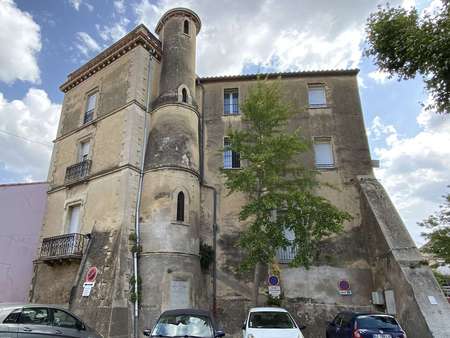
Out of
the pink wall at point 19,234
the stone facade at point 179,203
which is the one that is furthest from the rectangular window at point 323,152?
the pink wall at point 19,234

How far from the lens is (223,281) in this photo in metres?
14.6

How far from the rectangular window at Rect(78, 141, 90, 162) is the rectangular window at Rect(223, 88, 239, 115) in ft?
24.5

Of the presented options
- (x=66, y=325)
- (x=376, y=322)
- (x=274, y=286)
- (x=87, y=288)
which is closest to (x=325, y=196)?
(x=274, y=286)

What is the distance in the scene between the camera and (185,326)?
7695 mm

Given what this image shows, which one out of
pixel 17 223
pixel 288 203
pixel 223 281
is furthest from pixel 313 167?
pixel 17 223

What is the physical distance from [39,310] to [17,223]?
1019 cm

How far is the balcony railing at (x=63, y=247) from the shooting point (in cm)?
1345

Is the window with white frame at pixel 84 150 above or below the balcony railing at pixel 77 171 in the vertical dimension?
above

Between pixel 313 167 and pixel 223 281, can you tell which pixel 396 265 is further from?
pixel 223 281

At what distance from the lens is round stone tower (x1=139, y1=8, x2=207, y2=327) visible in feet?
40.5

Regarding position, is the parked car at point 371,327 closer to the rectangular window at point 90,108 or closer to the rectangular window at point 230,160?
the rectangular window at point 230,160

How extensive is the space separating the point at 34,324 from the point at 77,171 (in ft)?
31.6

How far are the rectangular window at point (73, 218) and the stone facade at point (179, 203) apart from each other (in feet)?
0.19

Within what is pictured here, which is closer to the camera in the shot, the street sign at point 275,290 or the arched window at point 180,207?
the street sign at point 275,290
